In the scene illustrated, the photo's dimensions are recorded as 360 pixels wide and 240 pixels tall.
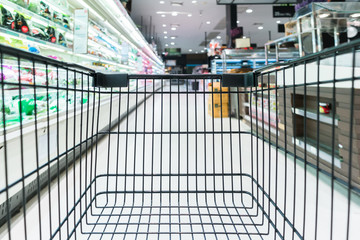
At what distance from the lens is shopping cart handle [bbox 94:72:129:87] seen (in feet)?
2.86

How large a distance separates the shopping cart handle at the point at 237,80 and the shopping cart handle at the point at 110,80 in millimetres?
395

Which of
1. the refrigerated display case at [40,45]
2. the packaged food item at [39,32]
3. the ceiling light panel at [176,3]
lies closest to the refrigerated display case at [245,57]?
the ceiling light panel at [176,3]

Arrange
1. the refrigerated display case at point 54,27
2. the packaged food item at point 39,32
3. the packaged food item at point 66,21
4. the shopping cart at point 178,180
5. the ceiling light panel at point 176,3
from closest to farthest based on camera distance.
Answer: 1. the shopping cart at point 178,180
2. the refrigerated display case at point 54,27
3. the packaged food item at point 39,32
4. the packaged food item at point 66,21
5. the ceiling light panel at point 176,3

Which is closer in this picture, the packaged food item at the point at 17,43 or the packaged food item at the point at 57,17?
the packaged food item at the point at 17,43

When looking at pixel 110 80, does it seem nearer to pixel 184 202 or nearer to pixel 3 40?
pixel 184 202

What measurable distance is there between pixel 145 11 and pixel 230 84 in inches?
392

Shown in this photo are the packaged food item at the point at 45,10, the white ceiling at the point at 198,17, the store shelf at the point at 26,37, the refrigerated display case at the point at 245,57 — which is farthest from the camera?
the white ceiling at the point at 198,17

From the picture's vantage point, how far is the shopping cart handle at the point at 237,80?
0.89 m

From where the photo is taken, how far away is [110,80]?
2.90 ft

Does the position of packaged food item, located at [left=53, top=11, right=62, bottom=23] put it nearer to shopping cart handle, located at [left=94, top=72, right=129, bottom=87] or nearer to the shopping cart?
the shopping cart

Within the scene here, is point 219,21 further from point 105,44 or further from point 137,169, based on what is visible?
point 137,169

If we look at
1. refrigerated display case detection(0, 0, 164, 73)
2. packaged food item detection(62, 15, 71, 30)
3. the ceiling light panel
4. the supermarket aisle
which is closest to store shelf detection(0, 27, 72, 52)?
refrigerated display case detection(0, 0, 164, 73)

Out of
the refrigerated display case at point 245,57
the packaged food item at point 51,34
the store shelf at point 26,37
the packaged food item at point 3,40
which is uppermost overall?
the refrigerated display case at point 245,57

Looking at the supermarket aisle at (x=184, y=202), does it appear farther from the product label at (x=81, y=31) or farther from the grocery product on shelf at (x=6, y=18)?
the product label at (x=81, y=31)
